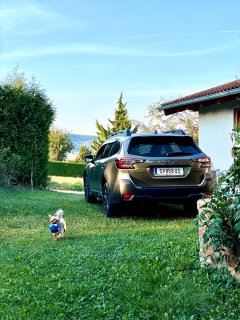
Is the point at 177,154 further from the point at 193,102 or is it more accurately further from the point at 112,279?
the point at 193,102

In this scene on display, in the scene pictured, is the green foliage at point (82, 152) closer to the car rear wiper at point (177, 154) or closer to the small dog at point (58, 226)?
the car rear wiper at point (177, 154)

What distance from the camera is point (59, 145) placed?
54938mm

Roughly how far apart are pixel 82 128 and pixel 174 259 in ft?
196

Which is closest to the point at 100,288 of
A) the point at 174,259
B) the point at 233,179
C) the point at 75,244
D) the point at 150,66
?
the point at 174,259

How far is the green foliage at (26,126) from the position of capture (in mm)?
Result: 17250

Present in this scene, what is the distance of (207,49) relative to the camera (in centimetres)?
2234

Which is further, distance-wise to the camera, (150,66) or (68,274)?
(150,66)

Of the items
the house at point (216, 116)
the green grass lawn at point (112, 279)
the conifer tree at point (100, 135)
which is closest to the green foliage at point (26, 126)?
the house at point (216, 116)

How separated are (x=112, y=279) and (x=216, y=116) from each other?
962 cm

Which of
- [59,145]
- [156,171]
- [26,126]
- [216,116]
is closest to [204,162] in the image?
[156,171]

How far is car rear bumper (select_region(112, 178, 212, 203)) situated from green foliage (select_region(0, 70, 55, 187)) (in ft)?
31.9

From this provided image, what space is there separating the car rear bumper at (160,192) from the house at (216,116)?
3349mm

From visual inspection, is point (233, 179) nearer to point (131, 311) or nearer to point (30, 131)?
point (131, 311)

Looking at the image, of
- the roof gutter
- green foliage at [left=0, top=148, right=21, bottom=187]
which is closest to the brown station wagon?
the roof gutter
